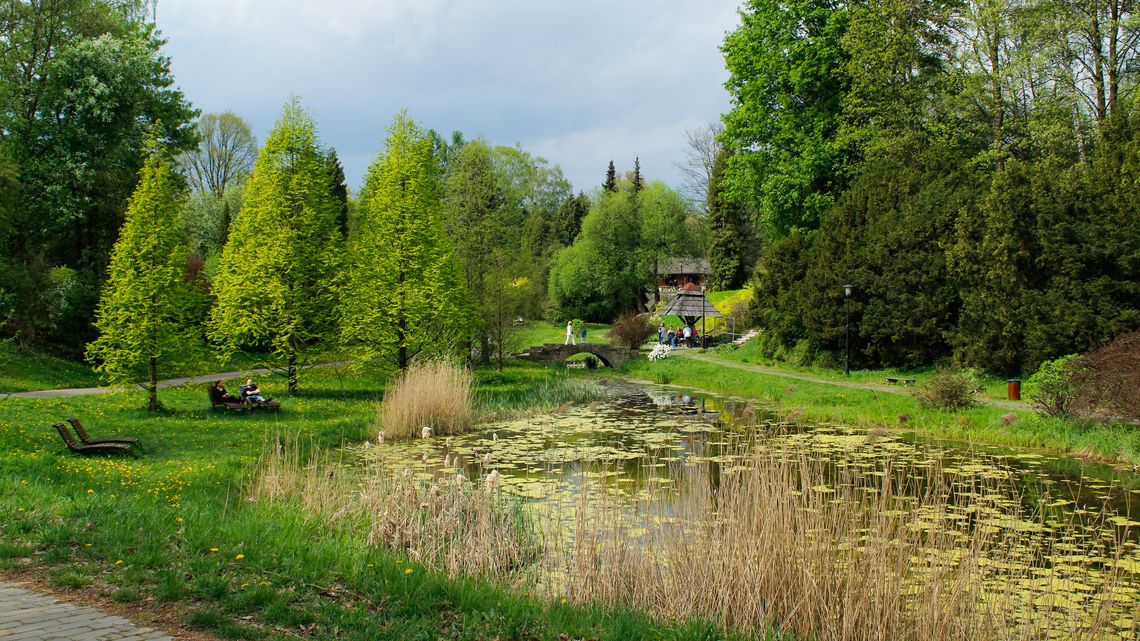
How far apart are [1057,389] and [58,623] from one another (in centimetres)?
1708

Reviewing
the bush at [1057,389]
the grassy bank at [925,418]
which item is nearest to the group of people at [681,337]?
the grassy bank at [925,418]

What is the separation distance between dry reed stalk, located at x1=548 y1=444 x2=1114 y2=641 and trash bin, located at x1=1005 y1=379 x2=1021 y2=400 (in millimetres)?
13502

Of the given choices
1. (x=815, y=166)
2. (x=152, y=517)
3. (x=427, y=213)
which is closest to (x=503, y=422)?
(x=427, y=213)

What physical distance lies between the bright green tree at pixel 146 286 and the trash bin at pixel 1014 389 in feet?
64.0

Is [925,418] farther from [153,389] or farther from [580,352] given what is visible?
[580,352]

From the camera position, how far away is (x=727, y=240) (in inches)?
2143

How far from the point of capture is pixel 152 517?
6.65m

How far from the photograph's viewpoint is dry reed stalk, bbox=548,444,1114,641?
5426 mm

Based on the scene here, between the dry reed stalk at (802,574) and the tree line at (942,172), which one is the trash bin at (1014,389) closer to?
the tree line at (942,172)

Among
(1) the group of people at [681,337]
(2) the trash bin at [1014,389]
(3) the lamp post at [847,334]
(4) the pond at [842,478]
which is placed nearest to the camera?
(4) the pond at [842,478]

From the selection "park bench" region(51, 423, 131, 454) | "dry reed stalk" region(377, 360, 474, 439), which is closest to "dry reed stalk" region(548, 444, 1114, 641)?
"park bench" region(51, 423, 131, 454)

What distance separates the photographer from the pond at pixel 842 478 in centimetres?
647

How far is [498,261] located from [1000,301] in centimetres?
1874

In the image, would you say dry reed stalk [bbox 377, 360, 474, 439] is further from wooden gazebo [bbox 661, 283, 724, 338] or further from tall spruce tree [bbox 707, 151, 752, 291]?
tall spruce tree [bbox 707, 151, 752, 291]
